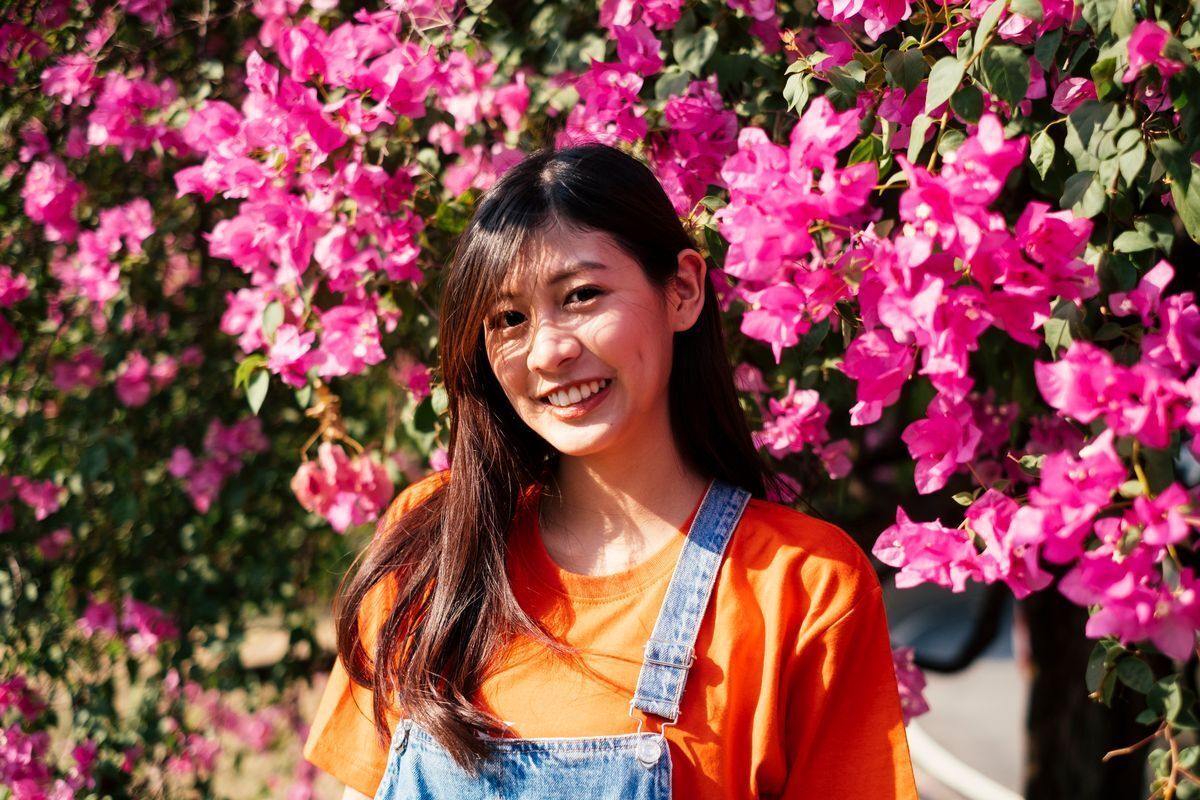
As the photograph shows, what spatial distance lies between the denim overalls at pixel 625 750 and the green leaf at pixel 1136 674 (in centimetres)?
43

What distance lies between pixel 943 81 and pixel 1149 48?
0.20m

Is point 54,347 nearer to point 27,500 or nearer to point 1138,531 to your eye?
point 27,500

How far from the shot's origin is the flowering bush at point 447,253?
1088mm

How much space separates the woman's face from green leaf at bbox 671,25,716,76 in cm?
37

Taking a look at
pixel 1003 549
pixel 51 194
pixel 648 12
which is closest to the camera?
pixel 1003 549

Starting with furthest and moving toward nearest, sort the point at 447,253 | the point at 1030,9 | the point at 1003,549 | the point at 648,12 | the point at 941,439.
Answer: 1. the point at 447,253
2. the point at 648,12
3. the point at 941,439
4. the point at 1003,549
5. the point at 1030,9

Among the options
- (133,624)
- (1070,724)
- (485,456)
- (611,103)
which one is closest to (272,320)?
(485,456)

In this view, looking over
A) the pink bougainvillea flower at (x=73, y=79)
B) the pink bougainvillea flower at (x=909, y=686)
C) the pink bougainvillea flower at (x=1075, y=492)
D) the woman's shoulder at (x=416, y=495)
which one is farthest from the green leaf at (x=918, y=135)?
the pink bougainvillea flower at (x=73, y=79)

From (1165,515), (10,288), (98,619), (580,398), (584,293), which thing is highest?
(1165,515)

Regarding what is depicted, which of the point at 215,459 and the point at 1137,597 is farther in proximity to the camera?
the point at 215,459

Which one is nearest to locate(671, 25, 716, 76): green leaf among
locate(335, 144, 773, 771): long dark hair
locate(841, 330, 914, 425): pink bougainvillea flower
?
locate(335, 144, 773, 771): long dark hair

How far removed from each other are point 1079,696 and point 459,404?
1.99 meters

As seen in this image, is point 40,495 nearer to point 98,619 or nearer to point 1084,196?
point 98,619

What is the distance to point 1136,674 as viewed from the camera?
122 cm
